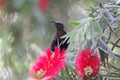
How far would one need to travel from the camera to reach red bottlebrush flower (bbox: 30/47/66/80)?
2.15ft

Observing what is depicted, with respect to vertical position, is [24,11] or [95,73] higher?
[24,11]

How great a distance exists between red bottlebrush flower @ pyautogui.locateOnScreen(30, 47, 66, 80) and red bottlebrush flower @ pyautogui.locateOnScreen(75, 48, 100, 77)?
2.0 inches

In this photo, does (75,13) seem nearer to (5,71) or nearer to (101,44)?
(5,71)

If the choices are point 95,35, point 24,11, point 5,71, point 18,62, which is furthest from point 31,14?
point 5,71

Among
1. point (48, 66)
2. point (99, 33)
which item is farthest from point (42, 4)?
point (99, 33)

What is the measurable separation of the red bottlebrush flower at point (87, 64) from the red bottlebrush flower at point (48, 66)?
52 millimetres

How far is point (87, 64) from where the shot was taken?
0.75m

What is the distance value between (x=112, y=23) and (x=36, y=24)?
627 mm

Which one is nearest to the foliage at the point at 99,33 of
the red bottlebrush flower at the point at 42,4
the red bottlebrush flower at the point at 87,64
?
the red bottlebrush flower at the point at 87,64

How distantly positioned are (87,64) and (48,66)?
0.11 meters

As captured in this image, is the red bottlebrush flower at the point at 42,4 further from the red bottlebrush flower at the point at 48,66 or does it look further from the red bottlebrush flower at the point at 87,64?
the red bottlebrush flower at the point at 87,64

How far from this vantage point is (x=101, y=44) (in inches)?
34.5

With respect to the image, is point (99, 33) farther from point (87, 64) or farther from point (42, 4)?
point (42, 4)

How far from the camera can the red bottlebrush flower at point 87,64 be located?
0.75 meters
